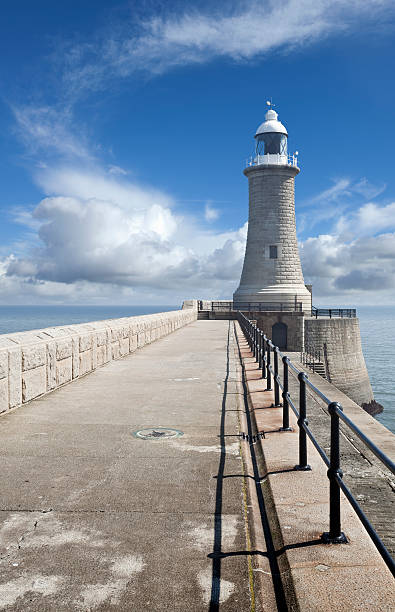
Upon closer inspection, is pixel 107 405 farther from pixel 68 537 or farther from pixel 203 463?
pixel 68 537

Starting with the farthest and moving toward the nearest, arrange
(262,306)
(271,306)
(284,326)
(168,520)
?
(271,306) → (262,306) → (284,326) → (168,520)

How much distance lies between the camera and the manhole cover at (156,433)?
5446mm

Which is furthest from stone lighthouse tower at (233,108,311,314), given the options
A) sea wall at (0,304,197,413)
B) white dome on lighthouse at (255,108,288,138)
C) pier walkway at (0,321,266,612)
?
pier walkway at (0,321,266,612)

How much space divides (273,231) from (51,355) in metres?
37.9

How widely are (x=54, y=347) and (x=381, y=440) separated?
4762mm

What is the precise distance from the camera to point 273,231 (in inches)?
1729

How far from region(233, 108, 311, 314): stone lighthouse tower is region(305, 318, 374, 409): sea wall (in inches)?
147

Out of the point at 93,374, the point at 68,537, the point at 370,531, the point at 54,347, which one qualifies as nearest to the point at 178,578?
the point at 68,537

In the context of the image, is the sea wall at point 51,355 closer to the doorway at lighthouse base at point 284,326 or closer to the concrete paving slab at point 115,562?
the concrete paving slab at point 115,562

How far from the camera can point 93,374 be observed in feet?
31.4

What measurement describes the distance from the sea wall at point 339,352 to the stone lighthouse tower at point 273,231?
373cm

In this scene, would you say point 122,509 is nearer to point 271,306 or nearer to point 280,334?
point 280,334

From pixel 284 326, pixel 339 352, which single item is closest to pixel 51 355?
pixel 284 326

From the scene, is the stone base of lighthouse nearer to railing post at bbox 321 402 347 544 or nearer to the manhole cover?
the manhole cover
